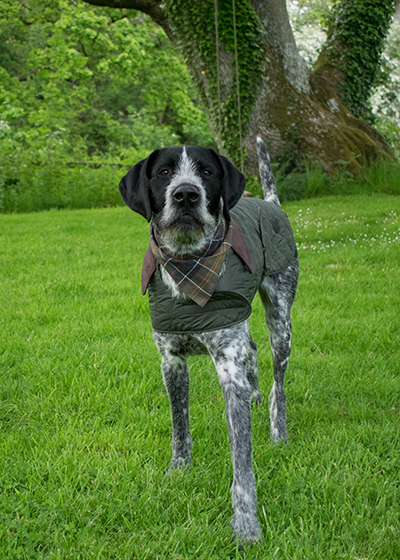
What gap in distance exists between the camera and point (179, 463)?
8.13 ft

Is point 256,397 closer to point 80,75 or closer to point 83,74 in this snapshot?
point 83,74

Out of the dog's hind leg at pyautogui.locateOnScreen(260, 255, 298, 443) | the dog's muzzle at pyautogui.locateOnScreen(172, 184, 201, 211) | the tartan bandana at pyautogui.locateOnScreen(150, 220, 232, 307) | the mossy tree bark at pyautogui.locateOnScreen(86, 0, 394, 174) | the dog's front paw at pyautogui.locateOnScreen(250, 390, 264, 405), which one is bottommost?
the dog's front paw at pyautogui.locateOnScreen(250, 390, 264, 405)

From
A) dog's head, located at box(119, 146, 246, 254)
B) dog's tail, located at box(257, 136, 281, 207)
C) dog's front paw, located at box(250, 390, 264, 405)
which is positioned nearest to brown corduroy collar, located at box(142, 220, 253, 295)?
dog's head, located at box(119, 146, 246, 254)

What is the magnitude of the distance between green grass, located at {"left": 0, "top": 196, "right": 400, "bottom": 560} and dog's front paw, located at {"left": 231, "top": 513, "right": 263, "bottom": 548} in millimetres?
45

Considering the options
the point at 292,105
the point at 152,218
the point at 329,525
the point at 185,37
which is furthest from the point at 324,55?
the point at 329,525

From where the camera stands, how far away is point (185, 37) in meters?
10.7

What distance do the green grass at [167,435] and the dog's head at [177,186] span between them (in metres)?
1.17

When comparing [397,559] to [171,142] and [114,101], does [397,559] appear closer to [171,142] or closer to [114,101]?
[171,142]

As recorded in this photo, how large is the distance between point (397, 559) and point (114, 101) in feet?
104

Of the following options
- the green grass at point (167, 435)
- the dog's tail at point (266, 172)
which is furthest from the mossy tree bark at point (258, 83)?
the dog's tail at point (266, 172)

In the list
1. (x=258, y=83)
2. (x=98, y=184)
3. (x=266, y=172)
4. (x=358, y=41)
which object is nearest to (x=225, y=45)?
(x=258, y=83)

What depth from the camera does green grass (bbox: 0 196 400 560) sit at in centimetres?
200

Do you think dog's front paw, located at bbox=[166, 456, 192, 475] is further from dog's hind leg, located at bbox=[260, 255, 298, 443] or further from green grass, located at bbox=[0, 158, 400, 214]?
green grass, located at bbox=[0, 158, 400, 214]

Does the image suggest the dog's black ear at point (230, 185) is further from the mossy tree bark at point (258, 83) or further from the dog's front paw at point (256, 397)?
the mossy tree bark at point (258, 83)
